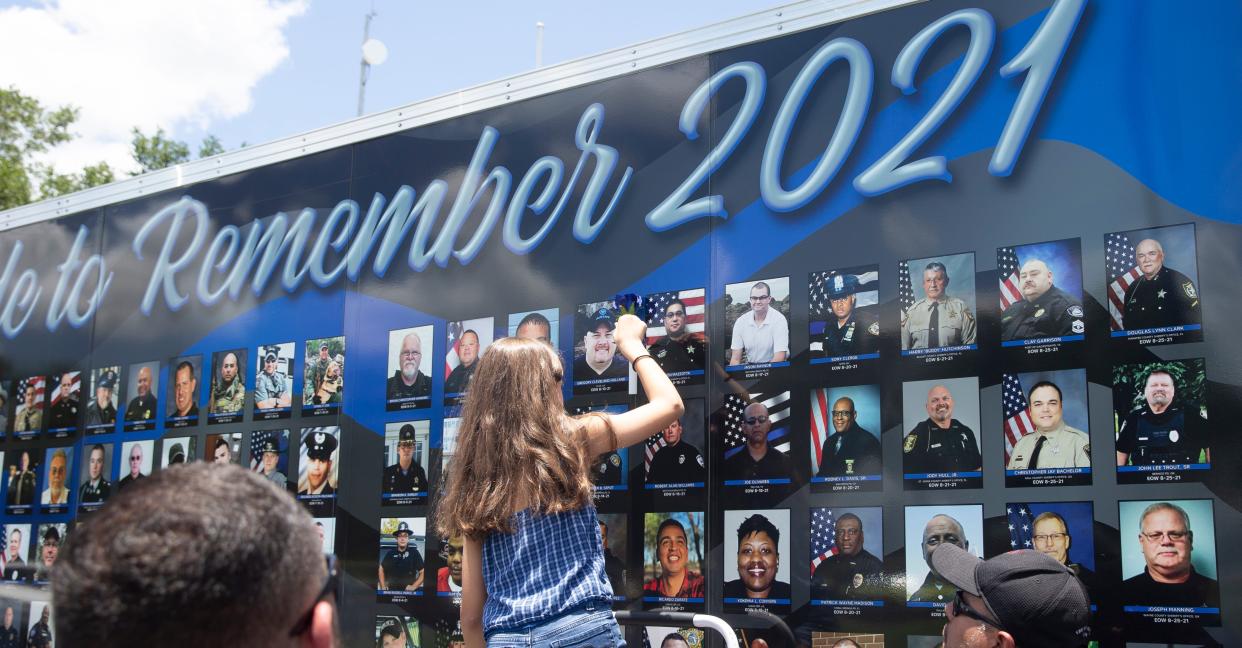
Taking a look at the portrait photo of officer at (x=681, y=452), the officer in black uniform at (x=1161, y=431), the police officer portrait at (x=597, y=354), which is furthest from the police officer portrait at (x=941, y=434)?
the police officer portrait at (x=597, y=354)

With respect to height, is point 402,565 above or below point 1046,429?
below

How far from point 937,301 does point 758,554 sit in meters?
0.75

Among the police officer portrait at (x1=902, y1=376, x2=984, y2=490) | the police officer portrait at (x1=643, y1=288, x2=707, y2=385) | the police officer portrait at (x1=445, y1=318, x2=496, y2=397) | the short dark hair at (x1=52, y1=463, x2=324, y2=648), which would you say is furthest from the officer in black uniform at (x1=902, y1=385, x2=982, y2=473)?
the short dark hair at (x1=52, y1=463, x2=324, y2=648)

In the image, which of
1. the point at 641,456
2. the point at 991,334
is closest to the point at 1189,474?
the point at 991,334

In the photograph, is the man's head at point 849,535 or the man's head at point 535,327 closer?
the man's head at point 849,535

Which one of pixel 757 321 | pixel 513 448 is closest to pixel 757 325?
pixel 757 321

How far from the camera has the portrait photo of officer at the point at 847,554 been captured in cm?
252

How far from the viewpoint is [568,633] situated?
2189 millimetres

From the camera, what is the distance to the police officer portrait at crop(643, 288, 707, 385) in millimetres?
2895

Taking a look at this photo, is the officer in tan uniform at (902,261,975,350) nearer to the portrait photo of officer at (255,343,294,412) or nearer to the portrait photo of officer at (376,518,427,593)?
the portrait photo of officer at (376,518,427,593)

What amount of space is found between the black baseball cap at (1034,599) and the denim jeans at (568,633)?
2.50 feet

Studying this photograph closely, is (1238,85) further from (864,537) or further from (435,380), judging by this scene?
(435,380)

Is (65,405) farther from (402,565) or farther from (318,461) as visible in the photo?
(402,565)

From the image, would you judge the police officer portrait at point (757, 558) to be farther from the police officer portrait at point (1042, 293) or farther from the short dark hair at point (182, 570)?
the short dark hair at point (182, 570)
